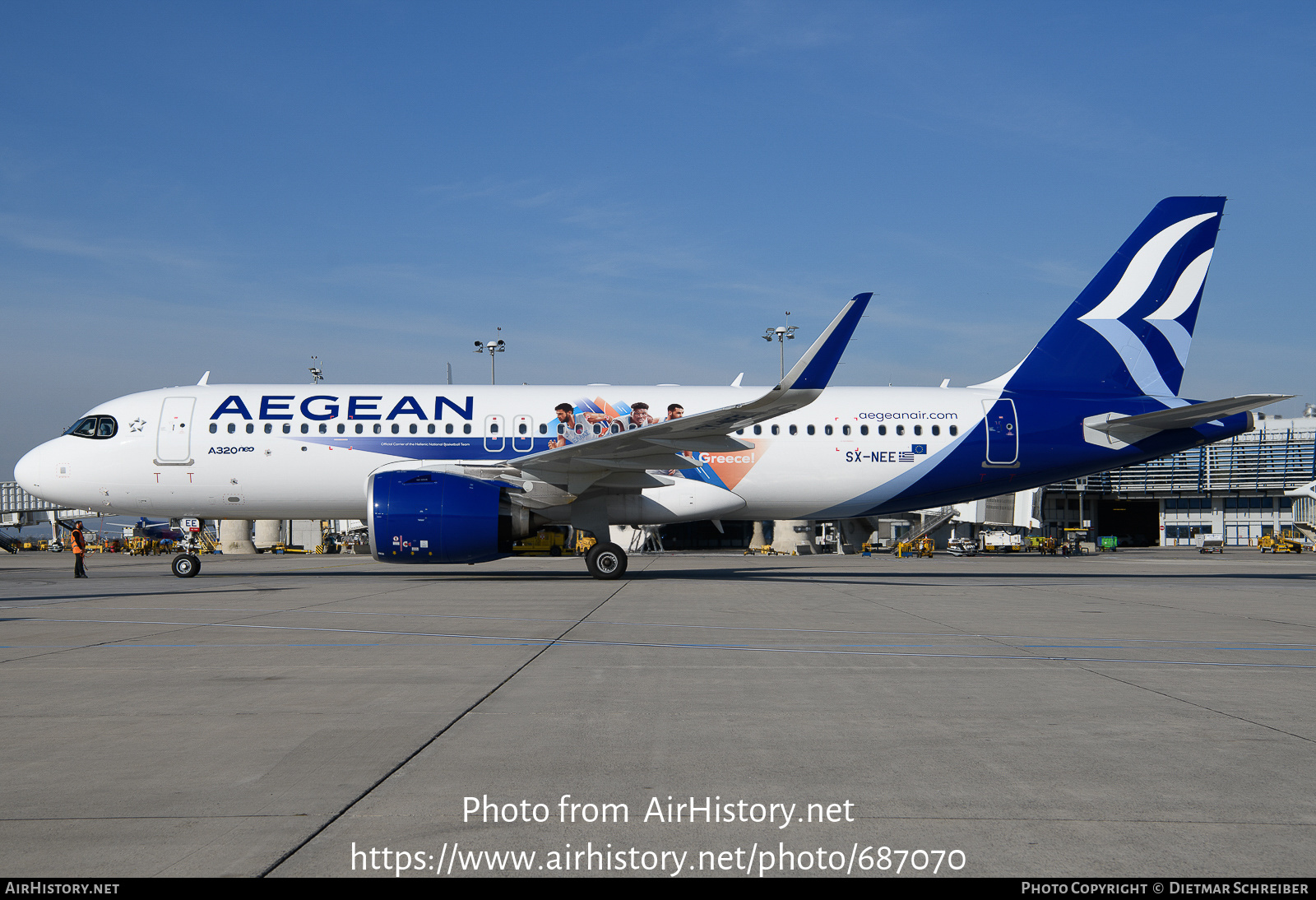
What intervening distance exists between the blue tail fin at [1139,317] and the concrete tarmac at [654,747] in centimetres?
1057

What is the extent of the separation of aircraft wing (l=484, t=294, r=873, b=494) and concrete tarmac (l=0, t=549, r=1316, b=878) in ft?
17.2

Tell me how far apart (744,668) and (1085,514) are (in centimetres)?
8570

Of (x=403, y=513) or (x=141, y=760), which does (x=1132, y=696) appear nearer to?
(x=141, y=760)

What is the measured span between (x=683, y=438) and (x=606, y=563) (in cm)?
346

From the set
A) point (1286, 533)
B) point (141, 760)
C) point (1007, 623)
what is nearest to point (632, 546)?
point (1007, 623)

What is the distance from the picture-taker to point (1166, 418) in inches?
750

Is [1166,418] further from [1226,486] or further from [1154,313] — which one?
[1226,486]

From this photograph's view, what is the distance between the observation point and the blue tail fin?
2005 cm

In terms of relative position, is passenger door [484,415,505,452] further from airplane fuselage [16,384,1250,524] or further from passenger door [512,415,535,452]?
passenger door [512,415,535,452]

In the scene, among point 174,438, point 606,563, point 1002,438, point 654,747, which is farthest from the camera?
point 1002,438

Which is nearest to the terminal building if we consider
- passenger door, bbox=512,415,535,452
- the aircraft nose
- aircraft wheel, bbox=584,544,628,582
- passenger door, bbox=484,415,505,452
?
aircraft wheel, bbox=584,544,628,582

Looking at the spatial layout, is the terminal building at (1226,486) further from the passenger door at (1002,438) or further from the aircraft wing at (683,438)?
the aircraft wing at (683,438)

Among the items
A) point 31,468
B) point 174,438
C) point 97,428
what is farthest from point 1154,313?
point 31,468

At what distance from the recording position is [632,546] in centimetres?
4484
